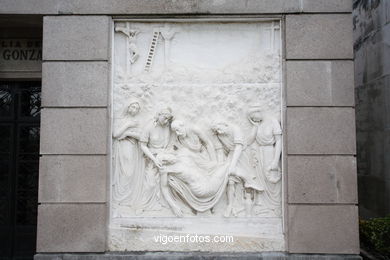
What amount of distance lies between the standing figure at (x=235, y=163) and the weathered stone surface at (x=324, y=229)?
0.87m

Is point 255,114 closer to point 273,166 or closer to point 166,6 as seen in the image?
point 273,166

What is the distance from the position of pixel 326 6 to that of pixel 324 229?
13.5ft

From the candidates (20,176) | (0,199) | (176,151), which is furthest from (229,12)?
(0,199)

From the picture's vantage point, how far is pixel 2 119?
8398 millimetres

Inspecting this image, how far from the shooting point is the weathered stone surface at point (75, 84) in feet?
21.8

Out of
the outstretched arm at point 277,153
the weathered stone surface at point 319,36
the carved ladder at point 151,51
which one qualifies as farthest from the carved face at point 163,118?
the weathered stone surface at point 319,36

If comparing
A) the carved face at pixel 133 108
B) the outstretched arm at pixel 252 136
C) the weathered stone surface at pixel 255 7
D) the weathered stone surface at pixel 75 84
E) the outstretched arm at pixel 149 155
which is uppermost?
the weathered stone surface at pixel 255 7

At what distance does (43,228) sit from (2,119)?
3.31 m

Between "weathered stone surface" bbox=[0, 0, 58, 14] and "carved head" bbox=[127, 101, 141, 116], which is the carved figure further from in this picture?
"weathered stone surface" bbox=[0, 0, 58, 14]

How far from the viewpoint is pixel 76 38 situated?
674 centimetres

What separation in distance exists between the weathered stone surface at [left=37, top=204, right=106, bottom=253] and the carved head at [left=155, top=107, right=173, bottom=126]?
72.9 inches

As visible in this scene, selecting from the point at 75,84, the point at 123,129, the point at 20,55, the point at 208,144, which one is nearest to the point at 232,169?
the point at 208,144

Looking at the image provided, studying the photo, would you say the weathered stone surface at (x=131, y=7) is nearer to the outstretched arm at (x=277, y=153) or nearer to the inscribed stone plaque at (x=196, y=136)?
the inscribed stone plaque at (x=196, y=136)

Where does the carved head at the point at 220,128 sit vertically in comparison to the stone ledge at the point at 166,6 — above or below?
below
